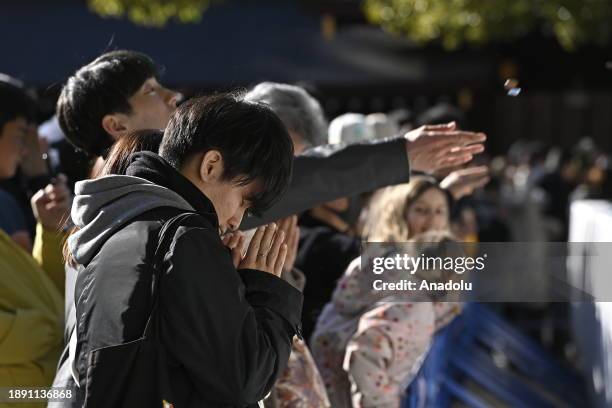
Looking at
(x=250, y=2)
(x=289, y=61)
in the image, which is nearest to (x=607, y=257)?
(x=289, y=61)

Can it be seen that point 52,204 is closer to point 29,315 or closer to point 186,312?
point 29,315

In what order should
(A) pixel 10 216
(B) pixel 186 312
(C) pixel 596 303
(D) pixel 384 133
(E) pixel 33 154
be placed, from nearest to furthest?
(B) pixel 186 312 < (A) pixel 10 216 < (E) pixel 33 154 < (C) pixel 596 303 < (D) pixel 384 133

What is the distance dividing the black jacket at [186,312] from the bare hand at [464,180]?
96.5 inches

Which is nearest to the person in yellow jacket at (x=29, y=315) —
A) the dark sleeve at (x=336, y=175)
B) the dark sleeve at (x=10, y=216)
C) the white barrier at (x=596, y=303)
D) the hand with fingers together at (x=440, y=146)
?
the dark sleeve at (x=10, y=216)

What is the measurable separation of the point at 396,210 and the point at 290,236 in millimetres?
1503

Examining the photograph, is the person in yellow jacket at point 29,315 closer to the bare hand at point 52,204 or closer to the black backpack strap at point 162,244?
the bare hand at point 52,204

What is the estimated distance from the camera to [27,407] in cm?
299

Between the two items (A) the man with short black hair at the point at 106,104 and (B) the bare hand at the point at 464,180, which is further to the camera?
(B) the bare hand at the point at 464,180

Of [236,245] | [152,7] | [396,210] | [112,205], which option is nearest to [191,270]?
[112,205]

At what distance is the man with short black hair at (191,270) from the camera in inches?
83.0

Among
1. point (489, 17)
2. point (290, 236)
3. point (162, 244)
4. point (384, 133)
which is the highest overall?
point (489, 17)

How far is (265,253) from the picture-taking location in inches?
93.1

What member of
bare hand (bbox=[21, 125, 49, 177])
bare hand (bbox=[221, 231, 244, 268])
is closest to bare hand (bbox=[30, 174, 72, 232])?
bare hand (bbox=[21, 125, 49, 177])

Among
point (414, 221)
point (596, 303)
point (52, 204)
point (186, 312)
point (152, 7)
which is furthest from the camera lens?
point (152, 7)
